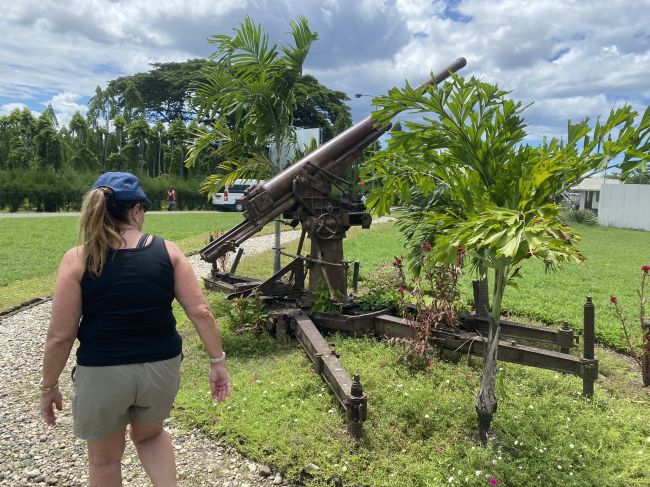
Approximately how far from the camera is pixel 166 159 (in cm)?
4053

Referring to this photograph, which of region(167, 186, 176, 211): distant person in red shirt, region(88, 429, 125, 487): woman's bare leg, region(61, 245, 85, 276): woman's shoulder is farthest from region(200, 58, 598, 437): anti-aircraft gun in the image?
region(167, 186, 176, 211): distant person in red shirt

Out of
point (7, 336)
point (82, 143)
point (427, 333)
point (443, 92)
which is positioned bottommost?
point (7, 336)

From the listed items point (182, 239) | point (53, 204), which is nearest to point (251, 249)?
point (182, 239)

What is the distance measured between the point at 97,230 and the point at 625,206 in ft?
108

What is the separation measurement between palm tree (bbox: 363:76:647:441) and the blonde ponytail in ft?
6.12

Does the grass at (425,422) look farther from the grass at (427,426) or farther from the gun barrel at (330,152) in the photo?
the gun barrel at (330,152)

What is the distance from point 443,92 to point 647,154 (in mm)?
1285

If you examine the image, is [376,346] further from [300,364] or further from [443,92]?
[443,92]

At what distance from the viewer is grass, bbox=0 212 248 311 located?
342 inches

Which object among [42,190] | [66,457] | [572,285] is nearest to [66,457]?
[66,457]

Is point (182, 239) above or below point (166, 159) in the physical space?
below

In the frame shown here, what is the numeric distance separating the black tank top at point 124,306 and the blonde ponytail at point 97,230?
0.04 m

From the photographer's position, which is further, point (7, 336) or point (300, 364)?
point (7, 336)

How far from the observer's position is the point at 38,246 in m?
13.3
